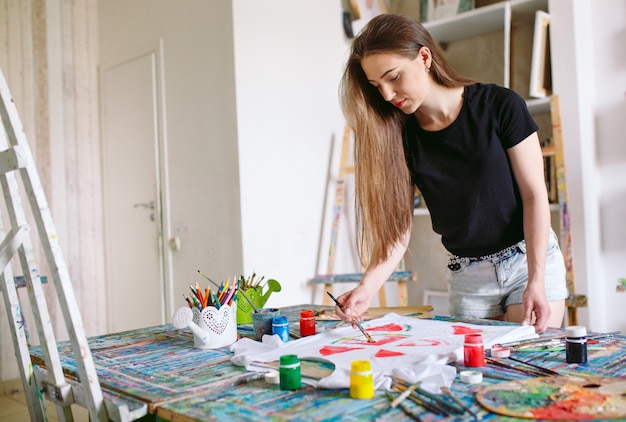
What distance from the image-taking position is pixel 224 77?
3293mm

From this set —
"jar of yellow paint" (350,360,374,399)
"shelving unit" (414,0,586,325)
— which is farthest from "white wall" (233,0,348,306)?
"jar of yellow paint" (350,360,374,399)

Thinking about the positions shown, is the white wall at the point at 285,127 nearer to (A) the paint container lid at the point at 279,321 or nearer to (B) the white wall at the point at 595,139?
(B) the white wall at the point at 595,139

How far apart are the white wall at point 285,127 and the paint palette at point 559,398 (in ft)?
7.42

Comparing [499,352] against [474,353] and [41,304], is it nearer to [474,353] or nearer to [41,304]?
[474,353]

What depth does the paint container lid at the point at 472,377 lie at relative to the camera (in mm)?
1119

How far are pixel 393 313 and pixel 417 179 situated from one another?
43 centimetres

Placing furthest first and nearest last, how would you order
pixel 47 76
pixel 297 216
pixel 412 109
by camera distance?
1. pixel 47 76
2. pixel 297 216
3. pixel 412 109

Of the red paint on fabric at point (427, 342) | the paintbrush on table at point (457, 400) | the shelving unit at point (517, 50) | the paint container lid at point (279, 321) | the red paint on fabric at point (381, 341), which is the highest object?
the shelving unit at point (517, 50)

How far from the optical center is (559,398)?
101 cm

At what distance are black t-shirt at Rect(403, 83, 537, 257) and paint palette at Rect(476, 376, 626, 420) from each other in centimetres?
72

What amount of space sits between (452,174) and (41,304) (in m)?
1.18

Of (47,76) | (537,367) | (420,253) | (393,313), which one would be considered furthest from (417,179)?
(47,76)

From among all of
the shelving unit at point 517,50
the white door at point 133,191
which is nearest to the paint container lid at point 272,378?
the shelving unit at point 517,50

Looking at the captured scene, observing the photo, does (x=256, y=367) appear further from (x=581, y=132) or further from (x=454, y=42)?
(x=454, y=42)
